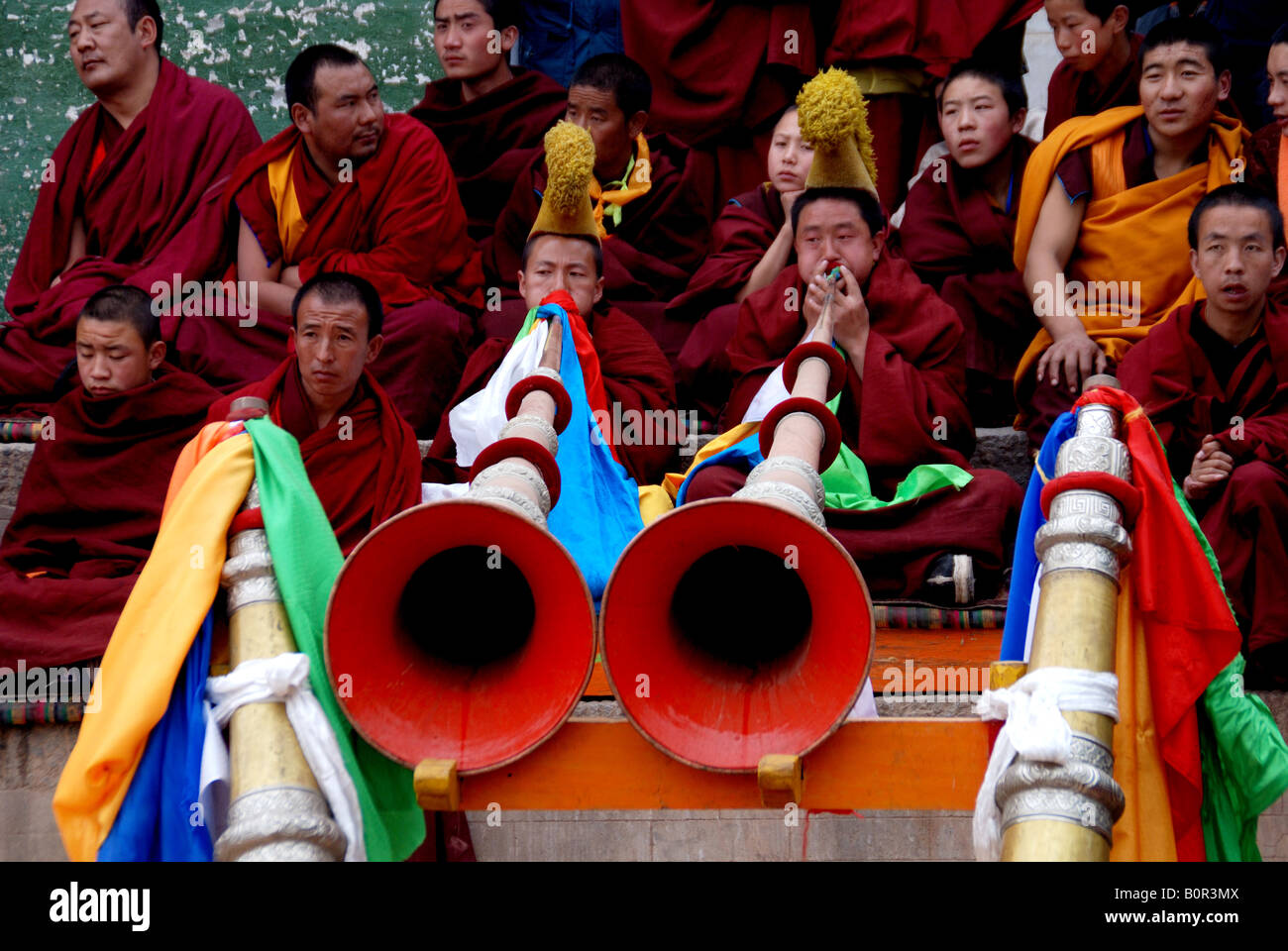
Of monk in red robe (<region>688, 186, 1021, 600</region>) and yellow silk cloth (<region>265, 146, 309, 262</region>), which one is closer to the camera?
monk in red robe (<region>688, 186, 1021, 600</region>)

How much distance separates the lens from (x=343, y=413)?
4.84 meters

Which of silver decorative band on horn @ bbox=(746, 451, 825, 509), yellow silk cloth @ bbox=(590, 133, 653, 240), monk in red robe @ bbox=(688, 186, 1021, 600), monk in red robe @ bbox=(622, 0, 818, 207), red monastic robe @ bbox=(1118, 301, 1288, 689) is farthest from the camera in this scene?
monk in red robe @ bbox=(622, 0, 818, 207)

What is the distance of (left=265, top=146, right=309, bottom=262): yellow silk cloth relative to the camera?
6.00 m

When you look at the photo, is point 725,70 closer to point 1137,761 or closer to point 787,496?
point 787,496

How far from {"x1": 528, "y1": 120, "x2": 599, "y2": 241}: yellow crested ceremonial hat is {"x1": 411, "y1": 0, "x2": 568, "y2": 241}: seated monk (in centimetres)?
126

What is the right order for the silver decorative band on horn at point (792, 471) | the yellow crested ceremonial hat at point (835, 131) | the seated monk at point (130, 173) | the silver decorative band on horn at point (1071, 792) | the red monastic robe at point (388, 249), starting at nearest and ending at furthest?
the silver decorative band on horn at point (1071, 792) < the silver decorative band on horn at point (792, 471) < the yellow crested ceremonial hat at point (835, 131) < the red monastic robe at point (388, 249) < the seated monk at point (130, 173)

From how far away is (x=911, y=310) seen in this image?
5.36m

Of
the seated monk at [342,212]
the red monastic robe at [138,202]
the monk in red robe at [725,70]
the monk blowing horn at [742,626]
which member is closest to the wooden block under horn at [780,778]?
the monk blowing horn at [742,626]

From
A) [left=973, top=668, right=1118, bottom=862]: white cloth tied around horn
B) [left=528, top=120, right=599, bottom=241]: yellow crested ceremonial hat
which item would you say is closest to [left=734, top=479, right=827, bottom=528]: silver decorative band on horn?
[left=973, top=668, right=1118, bottom=862]: white cloth tied around horn

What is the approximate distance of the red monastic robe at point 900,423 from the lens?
4703 millimetres

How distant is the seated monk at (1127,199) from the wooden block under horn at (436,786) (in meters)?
2.83

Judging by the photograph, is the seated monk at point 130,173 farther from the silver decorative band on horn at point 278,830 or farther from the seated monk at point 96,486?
the silver decorative band on horn at point 278,830

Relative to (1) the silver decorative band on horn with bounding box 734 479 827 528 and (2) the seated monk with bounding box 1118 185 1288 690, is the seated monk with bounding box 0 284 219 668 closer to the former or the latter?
(1) the silver decorative band on horn with bounding box 734 479 827 528

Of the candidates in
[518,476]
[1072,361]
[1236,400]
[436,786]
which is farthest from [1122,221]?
[436,786]
